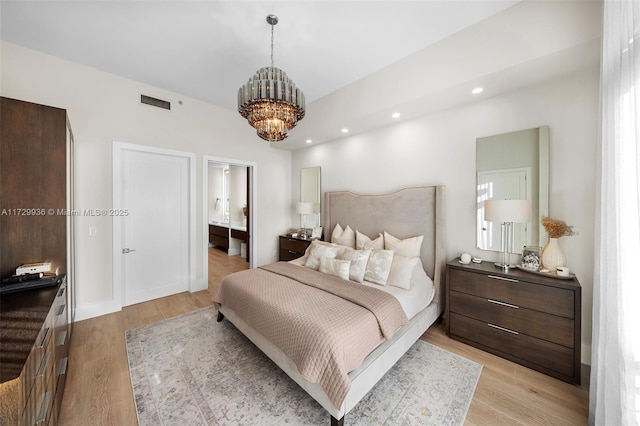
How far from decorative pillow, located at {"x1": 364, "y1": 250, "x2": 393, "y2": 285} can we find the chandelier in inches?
67.0

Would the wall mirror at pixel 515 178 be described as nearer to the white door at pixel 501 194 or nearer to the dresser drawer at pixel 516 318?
the white door at pixel 501 194

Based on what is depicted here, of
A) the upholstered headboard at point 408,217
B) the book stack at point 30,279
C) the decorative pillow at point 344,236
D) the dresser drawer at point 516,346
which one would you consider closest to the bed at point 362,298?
the upholstered headboard at point 408,217

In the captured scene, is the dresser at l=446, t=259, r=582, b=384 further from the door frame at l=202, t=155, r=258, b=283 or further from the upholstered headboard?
the door frame at l=202, t=155, r=258, b=283

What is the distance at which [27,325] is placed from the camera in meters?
1.25

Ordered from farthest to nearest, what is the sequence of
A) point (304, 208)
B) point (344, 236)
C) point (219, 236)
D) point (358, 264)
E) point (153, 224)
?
point (219, 236) < point (304, 208) < point (344, 236) < point (153, 224) < point (358, 264)

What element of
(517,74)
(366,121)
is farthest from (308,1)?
(517,74)

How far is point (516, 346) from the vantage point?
83.6 inches

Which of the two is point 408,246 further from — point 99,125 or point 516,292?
Answer: point 99,125

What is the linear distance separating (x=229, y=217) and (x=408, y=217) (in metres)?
4.98

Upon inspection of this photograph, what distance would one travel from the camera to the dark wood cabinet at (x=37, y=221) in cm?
137

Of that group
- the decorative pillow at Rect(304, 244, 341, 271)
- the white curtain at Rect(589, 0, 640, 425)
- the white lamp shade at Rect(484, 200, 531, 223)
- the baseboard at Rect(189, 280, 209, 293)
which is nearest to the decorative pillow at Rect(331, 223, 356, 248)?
the decorative pillow at Rect(304, 244, 341, 271)

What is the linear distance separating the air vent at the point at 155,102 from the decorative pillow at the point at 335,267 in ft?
10.7

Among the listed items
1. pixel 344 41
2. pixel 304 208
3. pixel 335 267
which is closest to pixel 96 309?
pixel 335 267

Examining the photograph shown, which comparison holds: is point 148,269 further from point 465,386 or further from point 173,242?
point 465,386
